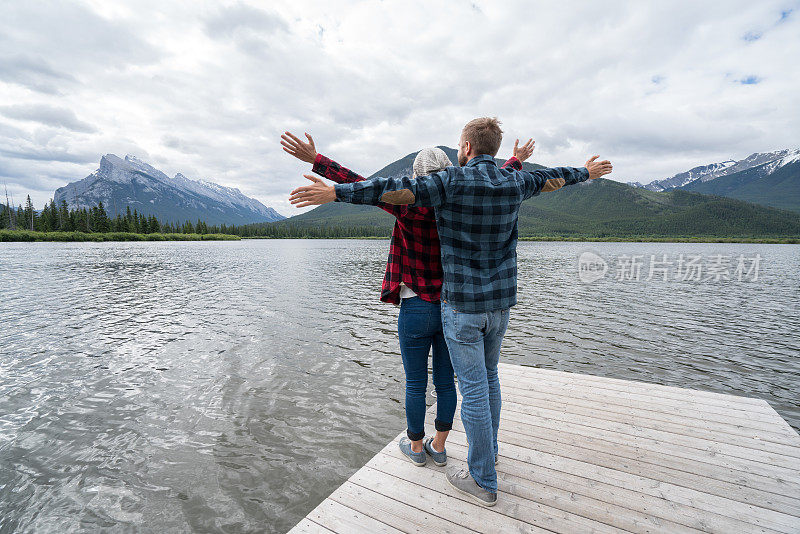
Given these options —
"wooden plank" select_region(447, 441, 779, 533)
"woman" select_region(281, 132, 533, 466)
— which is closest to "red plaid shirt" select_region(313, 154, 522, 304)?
"woman" select_region(281, 132, 533, 466)

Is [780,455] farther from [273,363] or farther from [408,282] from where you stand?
[273,363]

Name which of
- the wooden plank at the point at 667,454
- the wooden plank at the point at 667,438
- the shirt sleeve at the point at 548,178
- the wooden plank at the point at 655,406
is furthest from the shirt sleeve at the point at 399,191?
the wooden plank at the point at 655,406

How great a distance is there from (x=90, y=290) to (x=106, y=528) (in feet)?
79.6

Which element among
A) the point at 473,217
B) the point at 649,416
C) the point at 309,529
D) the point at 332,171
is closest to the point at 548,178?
the point at 473,217

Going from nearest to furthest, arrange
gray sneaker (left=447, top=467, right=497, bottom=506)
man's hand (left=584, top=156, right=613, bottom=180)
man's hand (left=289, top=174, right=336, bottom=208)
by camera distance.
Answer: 1. man's hand (left=289, top=174, right=336, bottom=208)
2. gray sneaker (left=447, top=467, right=497, bottom=506)
3. man's hand (left=584, top=156, right=613, bottom=180)

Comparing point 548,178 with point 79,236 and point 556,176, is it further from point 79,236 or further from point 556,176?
point 79,236

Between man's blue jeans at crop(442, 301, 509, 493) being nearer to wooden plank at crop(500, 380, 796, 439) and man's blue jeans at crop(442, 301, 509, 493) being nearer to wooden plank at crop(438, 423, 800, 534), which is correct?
wooden plank at crop(438, 423, 800, 534)

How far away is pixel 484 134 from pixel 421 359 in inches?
88.4

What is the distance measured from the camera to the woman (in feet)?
11.0

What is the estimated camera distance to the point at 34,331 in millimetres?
13383

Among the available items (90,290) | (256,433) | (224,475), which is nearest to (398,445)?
(224,475)

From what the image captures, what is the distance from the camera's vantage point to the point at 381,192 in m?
2.77

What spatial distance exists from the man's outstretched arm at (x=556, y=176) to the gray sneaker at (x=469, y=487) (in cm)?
283

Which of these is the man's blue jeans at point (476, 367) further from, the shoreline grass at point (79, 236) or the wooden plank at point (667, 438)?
the shoreline grass at point (79, 236)
